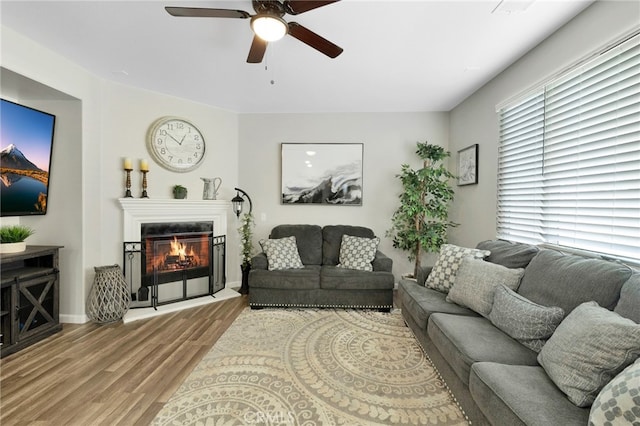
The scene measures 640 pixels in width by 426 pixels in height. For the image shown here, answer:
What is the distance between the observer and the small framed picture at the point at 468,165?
11.0 ft

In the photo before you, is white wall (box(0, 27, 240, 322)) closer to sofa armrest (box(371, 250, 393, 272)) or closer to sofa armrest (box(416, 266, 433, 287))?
sofa armrest (box(371, 250, 393, 272))

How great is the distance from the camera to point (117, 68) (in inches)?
113

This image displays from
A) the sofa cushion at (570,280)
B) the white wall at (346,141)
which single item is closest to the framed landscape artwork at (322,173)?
the white wall at (346,141)

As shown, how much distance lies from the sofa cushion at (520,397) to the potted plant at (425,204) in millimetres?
2183

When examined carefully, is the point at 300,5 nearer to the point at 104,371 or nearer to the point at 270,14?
the point at 270,14

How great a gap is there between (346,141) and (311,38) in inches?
94.0

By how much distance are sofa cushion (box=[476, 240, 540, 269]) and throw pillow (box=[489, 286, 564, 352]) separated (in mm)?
474

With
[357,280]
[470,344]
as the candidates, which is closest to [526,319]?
[470,344]

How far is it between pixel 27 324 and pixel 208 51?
2.96 meters

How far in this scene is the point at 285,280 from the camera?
11.0 feet

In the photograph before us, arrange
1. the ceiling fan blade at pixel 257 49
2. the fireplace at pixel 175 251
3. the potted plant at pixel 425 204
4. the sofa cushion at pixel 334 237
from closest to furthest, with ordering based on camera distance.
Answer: the ceiling fan blade at pixel 257 49, the fireplace at pixel 175 251, the potted plant at pixel 425 204, the sofa cushion at pixel 334 237

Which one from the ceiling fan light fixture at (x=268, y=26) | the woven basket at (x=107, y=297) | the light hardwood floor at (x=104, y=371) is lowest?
the light hardwood floor at (x=104, y=371)

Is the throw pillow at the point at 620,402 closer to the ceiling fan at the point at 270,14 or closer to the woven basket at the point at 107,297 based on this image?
the ceiling fan at the point at 270,14

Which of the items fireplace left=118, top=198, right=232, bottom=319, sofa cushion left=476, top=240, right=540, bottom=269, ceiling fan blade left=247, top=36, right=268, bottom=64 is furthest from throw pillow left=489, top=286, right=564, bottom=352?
fireplace left=118, top=198, right=232, bottom=319
